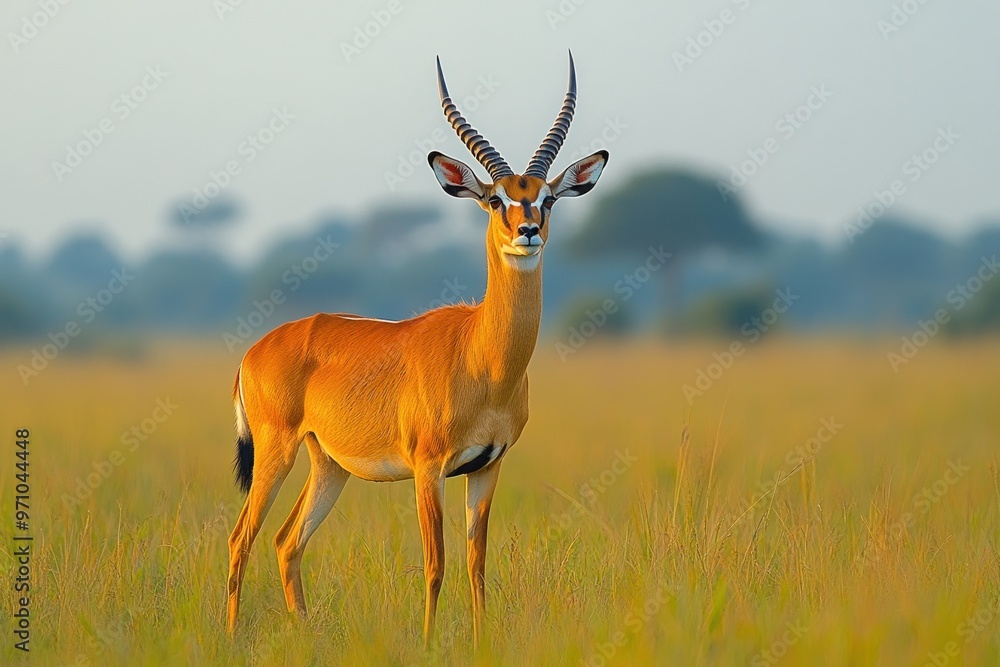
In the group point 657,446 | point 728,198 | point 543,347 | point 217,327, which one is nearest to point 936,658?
point 657,446

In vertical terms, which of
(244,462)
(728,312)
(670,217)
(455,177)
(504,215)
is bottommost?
(728,312)

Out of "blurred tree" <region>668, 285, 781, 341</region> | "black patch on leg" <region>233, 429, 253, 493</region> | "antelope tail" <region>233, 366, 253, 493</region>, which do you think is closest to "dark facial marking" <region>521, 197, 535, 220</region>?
"antelope tail" <region>233, 366, 253, 493</region>

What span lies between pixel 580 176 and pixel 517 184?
0.71m

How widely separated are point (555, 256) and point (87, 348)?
62.3ft

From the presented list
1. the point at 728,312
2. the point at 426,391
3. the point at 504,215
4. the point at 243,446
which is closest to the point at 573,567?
the point at 426,391

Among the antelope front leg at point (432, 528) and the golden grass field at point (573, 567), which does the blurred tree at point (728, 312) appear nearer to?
the golden grass field at point (573, 567)

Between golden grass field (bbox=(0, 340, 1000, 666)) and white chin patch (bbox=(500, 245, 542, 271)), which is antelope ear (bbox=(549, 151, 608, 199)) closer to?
white chin patch (bbox=(500, 245, 542, 271))

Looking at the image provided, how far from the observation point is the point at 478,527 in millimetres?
6691

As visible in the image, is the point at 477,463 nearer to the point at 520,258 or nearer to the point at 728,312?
the point at 520,258

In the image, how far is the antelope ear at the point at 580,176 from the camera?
6734 millimetres

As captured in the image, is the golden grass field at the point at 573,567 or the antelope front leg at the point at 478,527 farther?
the antelope front leg at the point at 478,527

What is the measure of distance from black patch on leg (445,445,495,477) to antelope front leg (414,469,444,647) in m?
0.12

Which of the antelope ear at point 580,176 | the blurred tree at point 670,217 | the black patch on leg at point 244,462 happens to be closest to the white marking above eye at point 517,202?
the antelope ear at point 580,176

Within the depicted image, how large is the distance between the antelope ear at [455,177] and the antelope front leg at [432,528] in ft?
4.97
